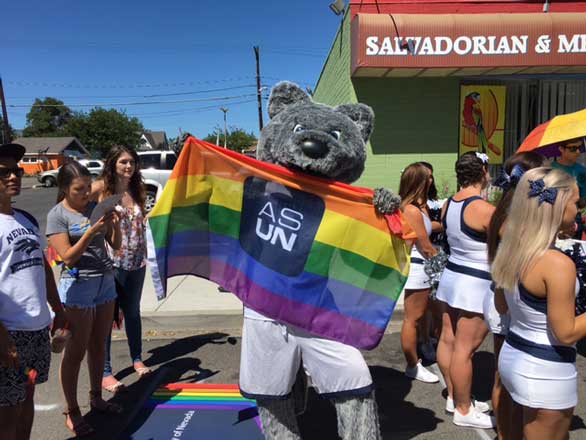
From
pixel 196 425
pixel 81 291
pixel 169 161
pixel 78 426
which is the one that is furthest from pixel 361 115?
pixel 169 161

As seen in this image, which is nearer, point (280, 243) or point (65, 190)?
point (280, 243)

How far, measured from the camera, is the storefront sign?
904cm

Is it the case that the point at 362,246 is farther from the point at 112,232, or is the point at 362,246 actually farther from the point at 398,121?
the point at 398,121

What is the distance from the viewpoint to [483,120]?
9195mm

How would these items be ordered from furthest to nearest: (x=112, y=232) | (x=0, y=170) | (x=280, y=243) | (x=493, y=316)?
(x=112, y=232)
(x=493, y=316)
(x=280, y=243)
(x=0, y=170)

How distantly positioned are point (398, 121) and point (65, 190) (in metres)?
7.22

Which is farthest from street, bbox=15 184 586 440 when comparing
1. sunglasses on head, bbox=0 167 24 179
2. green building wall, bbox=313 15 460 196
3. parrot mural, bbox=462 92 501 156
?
parrot mural, bbox=462 92 501 156

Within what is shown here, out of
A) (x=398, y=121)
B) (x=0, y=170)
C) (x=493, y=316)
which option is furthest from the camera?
(x=398, y=121)

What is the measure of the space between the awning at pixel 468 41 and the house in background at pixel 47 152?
4862 centimetres

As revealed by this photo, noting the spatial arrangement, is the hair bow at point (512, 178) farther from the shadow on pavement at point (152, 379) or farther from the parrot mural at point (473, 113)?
the parrot mural at point (473, 113)

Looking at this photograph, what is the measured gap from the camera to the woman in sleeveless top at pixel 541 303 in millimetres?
1850

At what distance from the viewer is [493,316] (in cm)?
271

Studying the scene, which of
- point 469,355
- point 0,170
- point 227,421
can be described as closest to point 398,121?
point 469,355

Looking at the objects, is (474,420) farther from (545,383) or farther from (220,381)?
(220,381)
